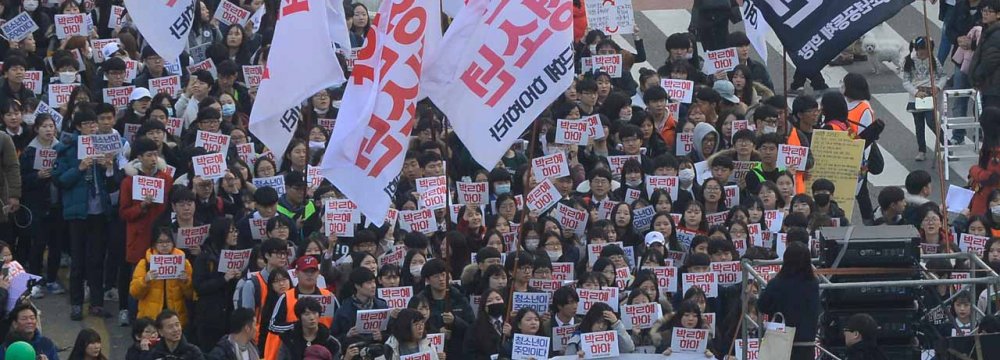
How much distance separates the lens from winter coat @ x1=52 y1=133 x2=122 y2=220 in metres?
18.5

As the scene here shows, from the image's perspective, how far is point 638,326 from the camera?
→ 54.9 ft

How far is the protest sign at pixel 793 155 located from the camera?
64.2 ft

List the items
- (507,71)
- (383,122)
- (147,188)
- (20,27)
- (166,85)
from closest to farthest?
(507,71) < (383,122) < (147,188) < (166,85) < (20,27)

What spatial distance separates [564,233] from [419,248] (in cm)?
136

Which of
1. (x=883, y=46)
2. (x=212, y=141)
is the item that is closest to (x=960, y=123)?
(x=883, y=46)

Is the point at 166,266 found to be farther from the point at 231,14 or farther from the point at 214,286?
the point at 231,14

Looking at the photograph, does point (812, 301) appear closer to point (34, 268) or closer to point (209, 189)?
point (209, 189)

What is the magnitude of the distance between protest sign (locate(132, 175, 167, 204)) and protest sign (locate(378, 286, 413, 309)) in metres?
2.33

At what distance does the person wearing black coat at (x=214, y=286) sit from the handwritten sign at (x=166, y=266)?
0.42ft

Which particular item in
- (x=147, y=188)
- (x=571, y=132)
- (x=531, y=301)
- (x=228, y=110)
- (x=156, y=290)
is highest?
(x=228, y=110)

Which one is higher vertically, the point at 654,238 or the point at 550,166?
the point at 550,166

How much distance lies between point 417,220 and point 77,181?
264 cm

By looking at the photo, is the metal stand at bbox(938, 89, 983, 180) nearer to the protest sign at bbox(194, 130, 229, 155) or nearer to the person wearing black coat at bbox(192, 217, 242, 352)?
the protest sign at bbox(194, 130, 229, 155)

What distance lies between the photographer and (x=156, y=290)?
57.6 ft
